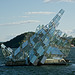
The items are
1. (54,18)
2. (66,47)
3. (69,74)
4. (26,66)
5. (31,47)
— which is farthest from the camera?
(66,47)

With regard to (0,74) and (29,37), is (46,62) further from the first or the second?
(0,74)

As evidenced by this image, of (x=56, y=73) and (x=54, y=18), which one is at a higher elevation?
(x=54, y=18)

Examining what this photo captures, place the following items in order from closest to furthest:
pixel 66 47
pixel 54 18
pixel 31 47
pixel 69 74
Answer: pixel 69 74
pixel 31 47
pixel 54 18
pixel 66 47

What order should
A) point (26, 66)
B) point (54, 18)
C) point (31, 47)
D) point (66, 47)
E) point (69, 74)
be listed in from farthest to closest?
point (66, 47), point (54, 18), point (31, 47), point (26, 66), point (69, 74)

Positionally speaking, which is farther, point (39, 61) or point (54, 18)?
point (54, 18)

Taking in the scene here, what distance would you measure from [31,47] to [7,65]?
14498 mm

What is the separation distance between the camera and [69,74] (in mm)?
120312

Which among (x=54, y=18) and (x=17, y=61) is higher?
(x=54, y=18)

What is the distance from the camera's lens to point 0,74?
12119 cm

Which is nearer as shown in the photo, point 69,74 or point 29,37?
point 69,74

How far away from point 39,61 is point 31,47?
27.4ft

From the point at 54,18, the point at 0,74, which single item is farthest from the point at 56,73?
the point at 54,18

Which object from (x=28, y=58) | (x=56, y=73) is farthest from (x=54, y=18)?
(x=56, y=73)

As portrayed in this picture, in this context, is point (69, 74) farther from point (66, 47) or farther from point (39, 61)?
point (66, 47)
